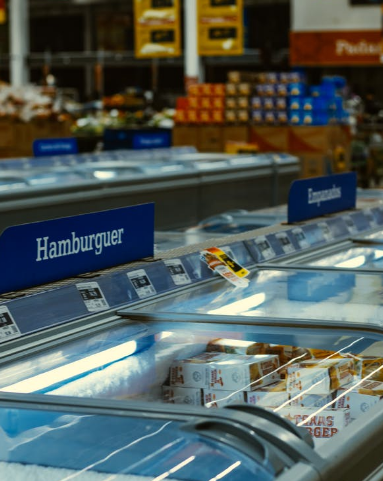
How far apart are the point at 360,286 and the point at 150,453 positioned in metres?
1.50

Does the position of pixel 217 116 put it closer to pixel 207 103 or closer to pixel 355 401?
pixel 207 103

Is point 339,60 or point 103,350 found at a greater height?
point 339,60

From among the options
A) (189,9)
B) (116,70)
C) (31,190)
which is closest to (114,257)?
(31,190)

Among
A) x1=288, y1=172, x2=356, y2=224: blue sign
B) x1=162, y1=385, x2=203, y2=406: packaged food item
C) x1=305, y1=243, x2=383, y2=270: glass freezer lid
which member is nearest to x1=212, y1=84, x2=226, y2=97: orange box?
x1=288, y1=172, x2=356, y2=224: blue sign

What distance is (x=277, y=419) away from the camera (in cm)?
145

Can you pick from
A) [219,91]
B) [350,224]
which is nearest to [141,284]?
[350,224]

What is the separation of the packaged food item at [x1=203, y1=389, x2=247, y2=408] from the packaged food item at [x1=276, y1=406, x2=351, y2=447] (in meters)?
0.13

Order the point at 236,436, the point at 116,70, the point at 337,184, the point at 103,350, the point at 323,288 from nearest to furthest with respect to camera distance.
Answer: the point at 236,436 < the point at 103,350 < the point at 323,288 < the point at 337,184 < the point at 116,70

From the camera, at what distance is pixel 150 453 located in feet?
4.66

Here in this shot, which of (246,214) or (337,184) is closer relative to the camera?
(337,184)

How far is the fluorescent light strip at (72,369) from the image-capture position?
5.83ft

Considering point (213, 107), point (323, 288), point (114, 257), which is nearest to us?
point (114, 257)

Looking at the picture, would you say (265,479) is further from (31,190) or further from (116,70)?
(116,70)

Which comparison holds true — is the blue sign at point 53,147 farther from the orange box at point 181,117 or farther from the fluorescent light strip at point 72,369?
the fluorescent light strip at point 72,369
